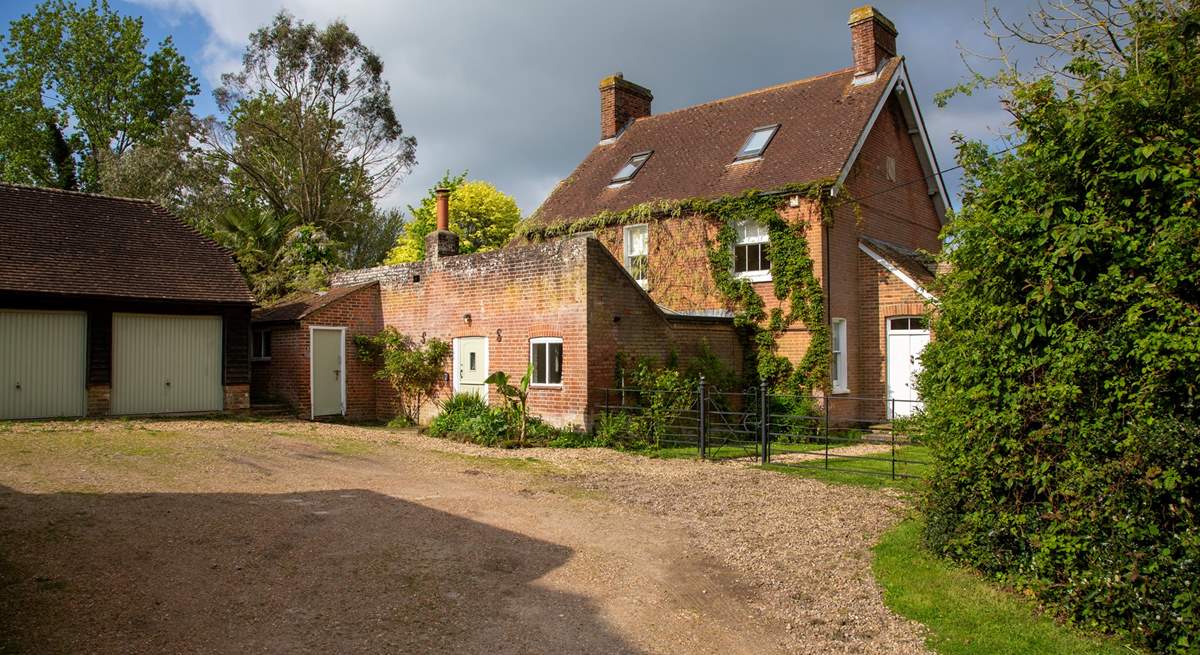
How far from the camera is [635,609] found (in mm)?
5844

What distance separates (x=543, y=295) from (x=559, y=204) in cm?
777

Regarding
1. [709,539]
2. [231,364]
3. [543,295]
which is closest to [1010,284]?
[709,539]

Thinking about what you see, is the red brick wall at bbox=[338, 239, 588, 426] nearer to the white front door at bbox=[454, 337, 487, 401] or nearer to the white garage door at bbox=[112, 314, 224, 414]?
the white front door at bbox=[454, 337, 487, 401]

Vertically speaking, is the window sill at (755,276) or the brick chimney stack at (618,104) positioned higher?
the brick chimney stack at (618,104)

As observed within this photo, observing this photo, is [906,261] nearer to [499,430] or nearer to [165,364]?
[499,430]

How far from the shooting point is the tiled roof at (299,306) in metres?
18.3

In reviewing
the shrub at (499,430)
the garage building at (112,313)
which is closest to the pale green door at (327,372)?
the garage building at (112,313)

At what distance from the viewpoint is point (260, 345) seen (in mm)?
19688

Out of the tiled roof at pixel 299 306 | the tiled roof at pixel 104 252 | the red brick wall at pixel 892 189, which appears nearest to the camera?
the tiled roof at pixel 104 252

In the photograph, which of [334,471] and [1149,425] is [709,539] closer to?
[1149,425]

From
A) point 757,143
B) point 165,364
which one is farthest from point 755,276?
point 165,364

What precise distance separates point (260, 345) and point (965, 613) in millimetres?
18138

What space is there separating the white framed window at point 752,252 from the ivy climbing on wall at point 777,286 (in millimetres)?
161

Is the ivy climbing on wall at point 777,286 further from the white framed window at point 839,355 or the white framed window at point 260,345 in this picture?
the white framed window at point 260,345
